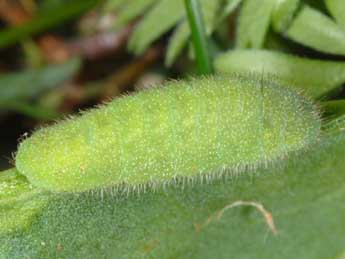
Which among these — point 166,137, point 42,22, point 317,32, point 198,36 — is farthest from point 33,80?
point 166,137

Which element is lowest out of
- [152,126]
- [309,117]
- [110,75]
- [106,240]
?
[110,75]

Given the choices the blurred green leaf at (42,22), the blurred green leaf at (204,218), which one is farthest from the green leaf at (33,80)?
the blurred green leaf at (204,218)

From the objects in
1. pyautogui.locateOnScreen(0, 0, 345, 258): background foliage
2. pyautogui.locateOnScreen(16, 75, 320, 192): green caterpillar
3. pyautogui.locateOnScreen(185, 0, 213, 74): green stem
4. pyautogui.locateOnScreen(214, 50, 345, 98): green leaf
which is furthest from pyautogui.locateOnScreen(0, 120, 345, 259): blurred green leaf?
pyautogui.locateOnScreen(185, 0, 213, 74): green stem

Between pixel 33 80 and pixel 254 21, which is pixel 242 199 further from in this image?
pixel 33 80

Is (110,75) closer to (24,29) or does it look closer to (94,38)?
(94,38)

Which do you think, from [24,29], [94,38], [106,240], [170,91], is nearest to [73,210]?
[106,240]

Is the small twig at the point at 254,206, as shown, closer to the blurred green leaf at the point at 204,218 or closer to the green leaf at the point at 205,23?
the blurred green leaf at the point at 204,218
